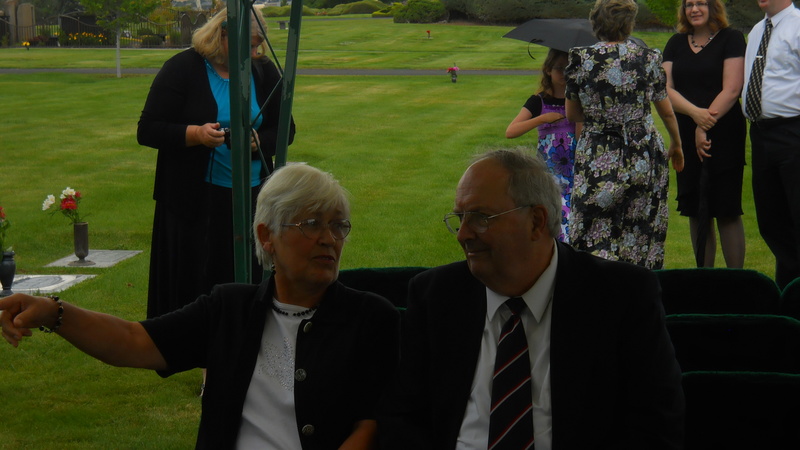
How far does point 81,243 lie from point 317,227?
7043mm

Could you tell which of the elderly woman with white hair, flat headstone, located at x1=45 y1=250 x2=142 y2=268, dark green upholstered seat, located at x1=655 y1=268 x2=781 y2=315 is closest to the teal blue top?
the elderly woman with white hair

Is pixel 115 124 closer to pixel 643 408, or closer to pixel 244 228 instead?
pixel 244 228

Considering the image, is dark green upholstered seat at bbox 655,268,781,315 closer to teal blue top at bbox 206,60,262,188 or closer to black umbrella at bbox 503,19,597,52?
teal blue top at bbox 206,60,262,188

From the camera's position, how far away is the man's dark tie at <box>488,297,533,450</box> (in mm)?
3076

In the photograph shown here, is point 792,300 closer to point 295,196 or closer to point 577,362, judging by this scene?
point 577,362

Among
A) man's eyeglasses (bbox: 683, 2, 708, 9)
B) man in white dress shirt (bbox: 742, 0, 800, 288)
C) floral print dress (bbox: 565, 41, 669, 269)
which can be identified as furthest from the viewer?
man's eyeglasses (bbox: 683, 2, 708, 9)

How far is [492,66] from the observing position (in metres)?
32.3

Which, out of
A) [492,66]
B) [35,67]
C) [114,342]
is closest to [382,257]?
[114,342]

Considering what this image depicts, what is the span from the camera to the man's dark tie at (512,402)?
10.1 feet

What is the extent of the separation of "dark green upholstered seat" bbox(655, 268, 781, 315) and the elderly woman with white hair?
1.30m

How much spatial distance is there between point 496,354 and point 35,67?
32.2 metres

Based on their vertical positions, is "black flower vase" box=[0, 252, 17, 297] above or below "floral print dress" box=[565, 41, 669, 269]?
below

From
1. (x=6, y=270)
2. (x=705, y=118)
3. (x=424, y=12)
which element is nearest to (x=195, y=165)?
(x=6, y=270)

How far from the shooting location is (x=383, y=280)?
13.5 feet
